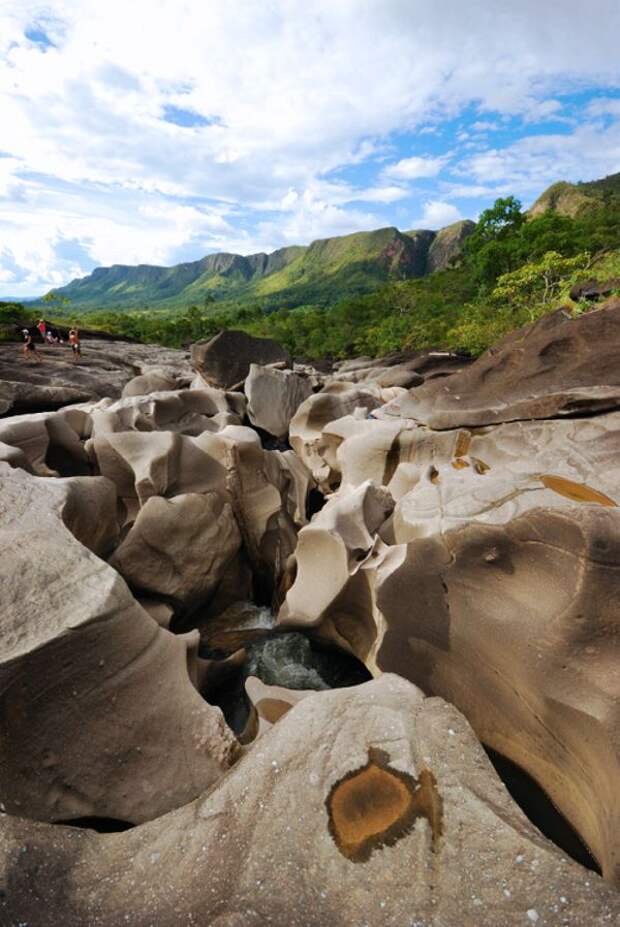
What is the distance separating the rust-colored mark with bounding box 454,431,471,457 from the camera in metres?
7.11

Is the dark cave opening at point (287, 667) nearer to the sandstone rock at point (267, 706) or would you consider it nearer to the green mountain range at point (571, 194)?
the sandstone rock at point (267, 706)

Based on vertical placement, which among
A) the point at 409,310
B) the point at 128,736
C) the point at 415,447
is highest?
the point at 409,310

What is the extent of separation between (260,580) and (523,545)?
4.63m

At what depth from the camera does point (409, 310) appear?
1564 inches

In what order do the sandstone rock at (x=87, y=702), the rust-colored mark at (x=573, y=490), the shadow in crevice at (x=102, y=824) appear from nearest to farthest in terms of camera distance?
the sandstone rock at (x=87, y=702)
the shadow in crevice at (x=102, y=824)
the rust-colored mark at (x=573, y=490)

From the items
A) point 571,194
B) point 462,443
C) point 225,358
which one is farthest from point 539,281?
point 571,194

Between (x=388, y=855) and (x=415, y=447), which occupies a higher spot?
(x=415, y=447)

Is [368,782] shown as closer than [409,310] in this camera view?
Yes

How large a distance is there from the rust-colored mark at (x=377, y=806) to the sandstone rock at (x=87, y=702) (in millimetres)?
1369

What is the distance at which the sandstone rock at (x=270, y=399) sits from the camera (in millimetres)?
12383

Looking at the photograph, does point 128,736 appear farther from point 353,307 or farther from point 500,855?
point 353,307

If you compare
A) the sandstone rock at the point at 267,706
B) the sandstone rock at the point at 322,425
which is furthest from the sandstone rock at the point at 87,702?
the sandstone rock at the point at 322,425

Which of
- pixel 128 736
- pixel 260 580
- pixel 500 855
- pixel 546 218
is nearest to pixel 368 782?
pixel 500 855

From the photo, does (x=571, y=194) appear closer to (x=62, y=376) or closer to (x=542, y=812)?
(x=62, y=376)
